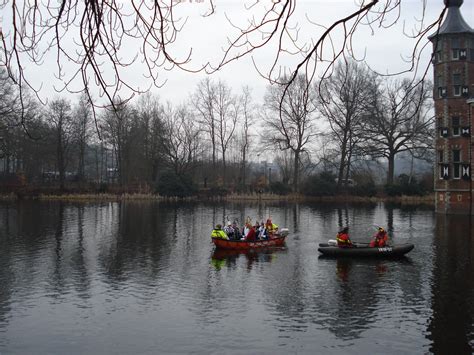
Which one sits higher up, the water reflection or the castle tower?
the castle tower

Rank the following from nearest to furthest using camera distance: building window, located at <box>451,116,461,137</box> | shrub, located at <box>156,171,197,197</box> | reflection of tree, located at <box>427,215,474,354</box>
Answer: reflection of tree, located at <box>427,215,474,354</box>, building window, located at <box>451,116,461,137</box>, shrub, located at <box>156,171,197,197</box>

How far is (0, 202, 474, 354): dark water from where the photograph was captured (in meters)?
12.1

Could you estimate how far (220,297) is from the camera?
16.0 m

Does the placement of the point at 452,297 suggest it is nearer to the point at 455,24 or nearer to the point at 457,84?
the point at 457,84

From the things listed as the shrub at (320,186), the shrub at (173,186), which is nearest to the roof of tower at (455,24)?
the shrub at (320,186)

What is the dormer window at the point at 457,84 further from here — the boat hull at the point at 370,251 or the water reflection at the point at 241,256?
the water reflection at the point at 241,256

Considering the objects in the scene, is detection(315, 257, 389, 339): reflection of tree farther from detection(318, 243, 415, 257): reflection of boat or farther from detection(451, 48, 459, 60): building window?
detection(451, 48, 459, 60): building window

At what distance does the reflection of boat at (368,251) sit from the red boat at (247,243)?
362cm

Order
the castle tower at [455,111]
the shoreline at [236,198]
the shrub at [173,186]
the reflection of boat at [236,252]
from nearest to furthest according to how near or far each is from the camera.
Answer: the reflection of boat at [236,252], the castle tower at [455,111], the shoreline at [236,198], the shrub at [173,186]

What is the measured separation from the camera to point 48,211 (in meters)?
42.9

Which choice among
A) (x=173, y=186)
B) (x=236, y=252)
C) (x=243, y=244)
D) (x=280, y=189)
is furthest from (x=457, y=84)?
(x=173, y=186)

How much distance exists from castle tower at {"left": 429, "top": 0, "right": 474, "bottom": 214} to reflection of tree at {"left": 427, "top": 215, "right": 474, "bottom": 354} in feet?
51.8

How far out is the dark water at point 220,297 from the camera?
12.1 meters

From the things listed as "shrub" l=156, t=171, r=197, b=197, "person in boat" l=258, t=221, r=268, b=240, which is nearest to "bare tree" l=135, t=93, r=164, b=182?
"shrub" l=156, t=171, r=197, b=197
